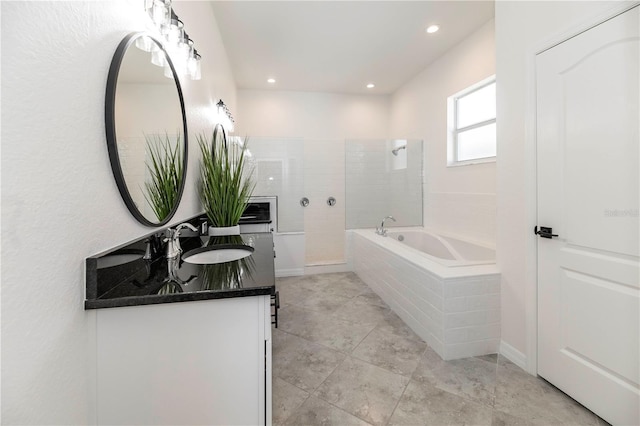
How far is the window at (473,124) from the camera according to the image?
9.34ft

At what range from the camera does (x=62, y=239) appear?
0.73 m

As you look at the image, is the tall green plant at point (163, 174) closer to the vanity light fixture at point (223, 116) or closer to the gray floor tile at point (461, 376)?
the vanity light fixture at point (223, 116)

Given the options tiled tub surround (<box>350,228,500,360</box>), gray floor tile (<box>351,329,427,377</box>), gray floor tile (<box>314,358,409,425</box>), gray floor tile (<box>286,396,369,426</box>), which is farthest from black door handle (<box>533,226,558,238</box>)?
gray floor tile (<box>286,396,369,426</box>)

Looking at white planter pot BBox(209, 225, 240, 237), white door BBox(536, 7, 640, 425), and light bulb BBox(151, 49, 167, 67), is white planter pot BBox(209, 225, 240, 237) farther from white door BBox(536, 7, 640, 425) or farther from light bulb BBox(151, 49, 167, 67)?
white door BBox(536, 7, 640, 425)

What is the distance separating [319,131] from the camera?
177 inches

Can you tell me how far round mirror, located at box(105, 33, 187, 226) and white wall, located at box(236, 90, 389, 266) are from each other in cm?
229

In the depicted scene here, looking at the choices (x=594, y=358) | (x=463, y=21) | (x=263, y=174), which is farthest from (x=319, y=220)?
(x=594, y=358)

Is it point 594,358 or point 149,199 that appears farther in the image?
point 594,358

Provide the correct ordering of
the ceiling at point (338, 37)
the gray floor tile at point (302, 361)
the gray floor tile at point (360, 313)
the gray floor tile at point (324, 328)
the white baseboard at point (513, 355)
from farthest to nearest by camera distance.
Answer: the ceiling at point (338, 37), the gray floor tile at point (360, 313), the gray floor tile at point (324, 328), the white baseboard at point (513, 355), the gray floor tile at point (302, 361)

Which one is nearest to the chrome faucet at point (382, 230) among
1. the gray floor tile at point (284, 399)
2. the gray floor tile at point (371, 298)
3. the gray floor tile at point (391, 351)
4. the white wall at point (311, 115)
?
the gray floor tile at point (371, 298)

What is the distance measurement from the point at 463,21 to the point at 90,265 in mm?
3426

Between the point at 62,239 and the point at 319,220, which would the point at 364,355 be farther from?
the point at 319,220

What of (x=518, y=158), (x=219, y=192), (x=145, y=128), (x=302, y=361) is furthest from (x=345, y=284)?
(x=145, y=128)

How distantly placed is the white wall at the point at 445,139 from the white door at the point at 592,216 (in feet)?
3.79
